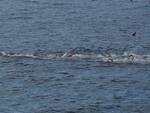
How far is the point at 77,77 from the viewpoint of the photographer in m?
43.8

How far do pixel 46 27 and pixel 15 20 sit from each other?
13.3 ft

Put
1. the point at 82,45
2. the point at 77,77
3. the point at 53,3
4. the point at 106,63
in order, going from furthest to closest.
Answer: the point at 53,3
the point at 82,45
the point at 106,63
the point at 77,77

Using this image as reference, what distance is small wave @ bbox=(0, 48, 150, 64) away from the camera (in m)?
47.8

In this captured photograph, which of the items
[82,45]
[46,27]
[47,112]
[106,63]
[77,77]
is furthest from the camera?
[46,27]

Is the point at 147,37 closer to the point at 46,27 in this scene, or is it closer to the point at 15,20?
the point at 46,27

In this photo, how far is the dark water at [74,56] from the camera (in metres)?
39.3

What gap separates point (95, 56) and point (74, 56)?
62.3 inches

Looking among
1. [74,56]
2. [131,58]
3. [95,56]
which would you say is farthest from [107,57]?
[74,56]

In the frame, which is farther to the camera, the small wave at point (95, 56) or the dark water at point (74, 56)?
the small wave at point (95, 56)

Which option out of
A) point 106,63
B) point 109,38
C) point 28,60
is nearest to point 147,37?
point 109,38

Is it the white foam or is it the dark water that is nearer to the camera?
the dark water

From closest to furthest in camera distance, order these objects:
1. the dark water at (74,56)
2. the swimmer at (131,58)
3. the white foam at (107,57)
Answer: the dark water at (74,56)
the swimmer at (131,58)
the white foam at (107,57)

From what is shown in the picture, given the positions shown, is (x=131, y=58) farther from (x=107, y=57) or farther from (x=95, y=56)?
(x=95, y=56)

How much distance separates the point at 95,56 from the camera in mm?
48719
